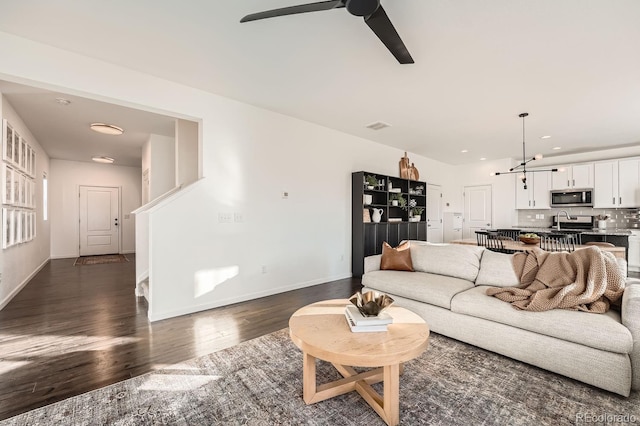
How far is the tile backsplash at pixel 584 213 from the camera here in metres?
6.25

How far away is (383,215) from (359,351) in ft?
15.5

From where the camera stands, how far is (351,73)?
121 inches

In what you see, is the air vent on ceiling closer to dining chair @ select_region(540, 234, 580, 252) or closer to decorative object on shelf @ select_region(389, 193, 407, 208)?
decorative object on shelf @ select_region(389, 193, 407, 208)

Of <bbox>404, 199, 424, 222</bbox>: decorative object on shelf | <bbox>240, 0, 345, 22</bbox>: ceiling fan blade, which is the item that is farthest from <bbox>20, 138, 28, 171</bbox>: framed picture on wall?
<bbox>404, 199, 424, 222</bbox>: decorative object on shelf

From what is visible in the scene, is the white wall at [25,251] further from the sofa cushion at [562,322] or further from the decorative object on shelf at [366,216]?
the sofa cushion at [562,322]

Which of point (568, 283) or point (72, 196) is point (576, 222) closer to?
point (568, 283)

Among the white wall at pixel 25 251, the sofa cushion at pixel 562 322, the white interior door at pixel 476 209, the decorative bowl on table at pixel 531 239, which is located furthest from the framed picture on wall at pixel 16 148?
the white interior door at pixel 476 209

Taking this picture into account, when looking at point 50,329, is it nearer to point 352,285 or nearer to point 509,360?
point 352,285

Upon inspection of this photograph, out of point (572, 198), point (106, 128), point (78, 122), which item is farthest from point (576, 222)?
point (78, 122)

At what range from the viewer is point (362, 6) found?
5.24 ft

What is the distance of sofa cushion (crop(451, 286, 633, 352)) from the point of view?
184cm

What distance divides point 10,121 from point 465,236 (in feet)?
32.3

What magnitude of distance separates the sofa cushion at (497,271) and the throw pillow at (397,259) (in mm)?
782

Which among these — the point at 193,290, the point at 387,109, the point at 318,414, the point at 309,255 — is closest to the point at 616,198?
the point at 387,109
